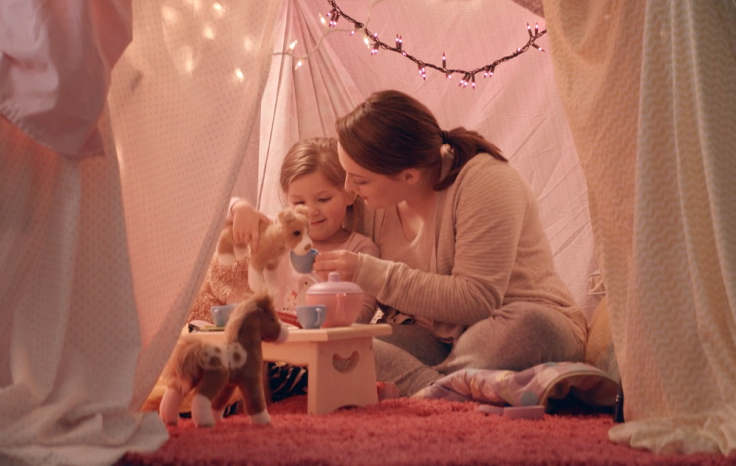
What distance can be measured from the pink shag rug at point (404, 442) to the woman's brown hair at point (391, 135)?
2.02 ft

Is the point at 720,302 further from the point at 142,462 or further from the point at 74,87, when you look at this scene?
the point at 74,87

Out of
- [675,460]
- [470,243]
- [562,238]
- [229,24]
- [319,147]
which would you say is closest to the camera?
[675,460]

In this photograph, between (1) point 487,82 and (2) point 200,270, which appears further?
(1) point 487,82

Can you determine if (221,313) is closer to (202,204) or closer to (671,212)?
(202,204)

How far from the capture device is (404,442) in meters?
1.21

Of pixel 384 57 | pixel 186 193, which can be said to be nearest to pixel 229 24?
pixel 186 193

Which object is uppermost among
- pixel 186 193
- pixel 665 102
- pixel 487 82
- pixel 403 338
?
pixel 487 82

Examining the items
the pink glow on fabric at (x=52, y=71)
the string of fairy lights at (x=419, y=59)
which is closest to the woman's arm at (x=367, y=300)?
the string of fairy lights at (x=419, y=59)

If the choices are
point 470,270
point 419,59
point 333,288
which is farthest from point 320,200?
point 419,59

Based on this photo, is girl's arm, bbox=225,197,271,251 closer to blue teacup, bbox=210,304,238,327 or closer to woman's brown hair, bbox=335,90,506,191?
blue teacup, bbox=210,304,238,327

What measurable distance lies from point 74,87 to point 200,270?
33 cm

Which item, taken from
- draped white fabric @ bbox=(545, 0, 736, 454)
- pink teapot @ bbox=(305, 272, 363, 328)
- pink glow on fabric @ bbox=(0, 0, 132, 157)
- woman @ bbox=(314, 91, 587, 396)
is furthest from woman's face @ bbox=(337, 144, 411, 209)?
pink glow on fabric @ bbox=(0, 0, 132, 157)

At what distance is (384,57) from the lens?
8.59ft

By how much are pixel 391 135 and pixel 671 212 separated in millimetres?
782
